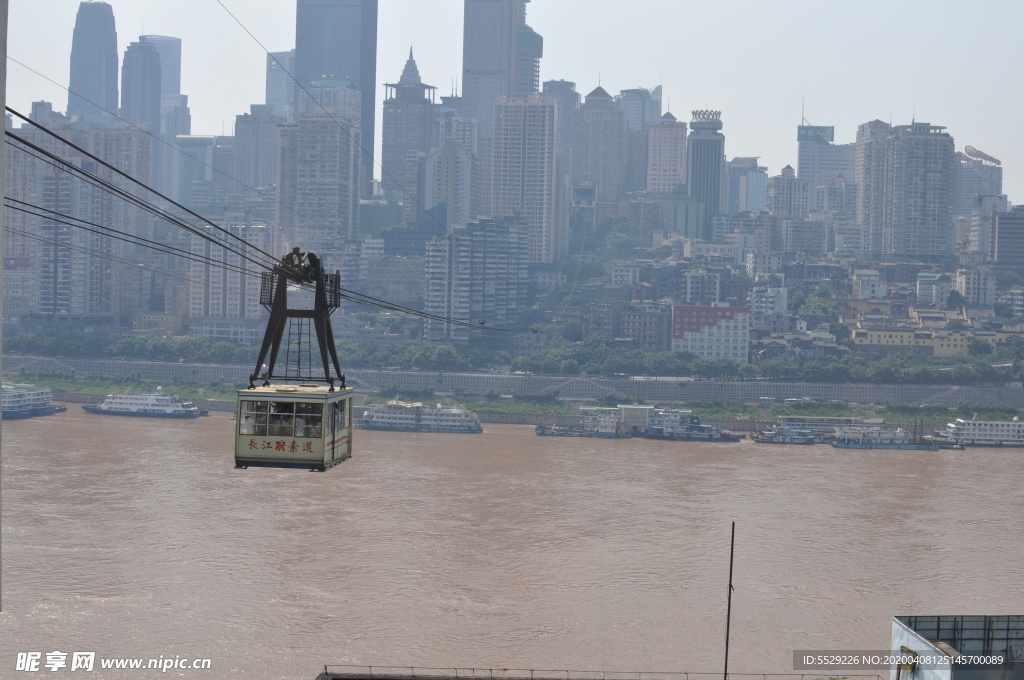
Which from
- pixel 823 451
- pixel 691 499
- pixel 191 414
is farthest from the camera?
pixel 191 414

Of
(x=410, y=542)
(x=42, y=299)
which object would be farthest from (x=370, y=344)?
(x=410, y=542)

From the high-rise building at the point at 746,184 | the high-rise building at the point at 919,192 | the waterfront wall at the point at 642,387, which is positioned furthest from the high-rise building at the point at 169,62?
the waterfront wall at the point at 642,387

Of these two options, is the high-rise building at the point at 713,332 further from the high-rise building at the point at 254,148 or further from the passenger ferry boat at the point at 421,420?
the high-rise building at the point at 254,148

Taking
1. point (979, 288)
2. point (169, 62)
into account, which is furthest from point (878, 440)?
point (169, 62)

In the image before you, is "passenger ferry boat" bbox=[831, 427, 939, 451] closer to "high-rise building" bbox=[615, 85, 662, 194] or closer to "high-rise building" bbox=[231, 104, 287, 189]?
"high-rise building" bbox=[615, 85, 662, 194]

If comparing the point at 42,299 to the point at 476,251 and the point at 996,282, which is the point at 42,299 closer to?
the point at 476,251
